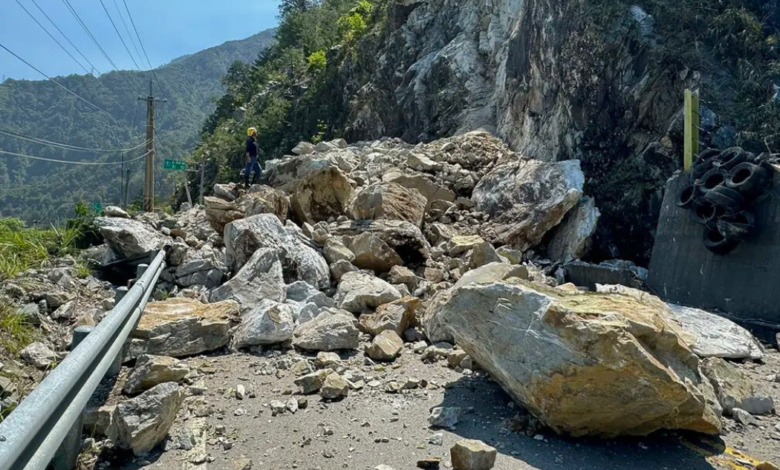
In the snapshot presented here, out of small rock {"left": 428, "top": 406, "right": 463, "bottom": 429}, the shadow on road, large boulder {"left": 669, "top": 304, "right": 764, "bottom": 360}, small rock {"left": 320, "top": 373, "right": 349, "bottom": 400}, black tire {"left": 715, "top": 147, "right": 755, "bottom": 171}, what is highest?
black tire {"left": 715, "top": 147, "right": 755, "bottom": 171}

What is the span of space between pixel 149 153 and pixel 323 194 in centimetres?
1233

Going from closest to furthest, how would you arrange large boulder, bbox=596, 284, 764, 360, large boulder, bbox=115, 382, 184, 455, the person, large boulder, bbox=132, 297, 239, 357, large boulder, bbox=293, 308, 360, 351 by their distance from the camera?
large boulder, bbox=115, 382, 184, 455, large boulder, bbox=132, 297, 239, 357, large boulder, bbox=293, 308, 360, 351, large boulder, bbox=596, 284, 764, 360, the person

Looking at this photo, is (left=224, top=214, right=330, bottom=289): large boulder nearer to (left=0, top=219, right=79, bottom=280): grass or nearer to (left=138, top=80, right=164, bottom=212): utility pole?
(left=0, top=219, right=79, bottom=280): grass

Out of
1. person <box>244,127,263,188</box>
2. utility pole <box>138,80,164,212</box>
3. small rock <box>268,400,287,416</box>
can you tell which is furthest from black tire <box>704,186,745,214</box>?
utility pole <box>138,80,164,212</box>

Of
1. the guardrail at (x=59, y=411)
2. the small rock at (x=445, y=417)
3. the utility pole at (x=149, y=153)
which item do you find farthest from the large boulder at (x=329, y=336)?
the utility pole at (x=149, y=153)

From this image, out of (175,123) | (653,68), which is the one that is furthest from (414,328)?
(175,123)

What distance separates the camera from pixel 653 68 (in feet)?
29.6

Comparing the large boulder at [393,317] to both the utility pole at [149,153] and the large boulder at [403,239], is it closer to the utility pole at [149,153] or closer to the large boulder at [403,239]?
the large boulder at [403,239]

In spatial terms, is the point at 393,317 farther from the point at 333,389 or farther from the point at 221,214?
the point at 221,214

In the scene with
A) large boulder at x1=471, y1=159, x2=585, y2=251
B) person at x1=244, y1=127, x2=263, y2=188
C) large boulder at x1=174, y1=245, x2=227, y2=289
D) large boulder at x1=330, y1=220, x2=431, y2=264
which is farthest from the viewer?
person at x1=244, y1=127, x2=263, y2=188

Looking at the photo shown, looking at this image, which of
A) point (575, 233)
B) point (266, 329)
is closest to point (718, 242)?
point (575, 233)

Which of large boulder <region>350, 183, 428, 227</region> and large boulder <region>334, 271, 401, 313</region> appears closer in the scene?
large boulder <region>334, 271, 401, 313</region>

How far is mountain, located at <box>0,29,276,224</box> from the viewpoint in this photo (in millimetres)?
49625

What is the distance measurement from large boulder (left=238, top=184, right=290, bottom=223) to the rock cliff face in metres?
4.69
